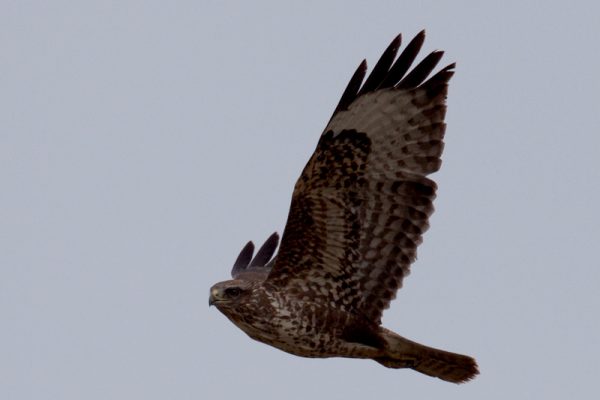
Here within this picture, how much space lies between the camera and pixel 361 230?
41.7 feet

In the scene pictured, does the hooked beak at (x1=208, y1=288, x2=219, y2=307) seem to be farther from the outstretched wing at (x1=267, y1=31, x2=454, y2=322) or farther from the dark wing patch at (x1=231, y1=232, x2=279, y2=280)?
the dark wing patch at (x1=231, y1=232, x2=279, y2=280)

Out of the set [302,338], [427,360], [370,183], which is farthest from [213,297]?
[427,360]

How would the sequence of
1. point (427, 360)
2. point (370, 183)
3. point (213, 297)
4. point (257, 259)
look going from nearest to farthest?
point (370, 183), point (213, 297), point (427, 360), point (257, 259)

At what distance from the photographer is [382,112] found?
12562 mm

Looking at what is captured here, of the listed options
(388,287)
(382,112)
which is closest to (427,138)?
(382,112)

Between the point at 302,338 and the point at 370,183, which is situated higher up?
the point at 370,183

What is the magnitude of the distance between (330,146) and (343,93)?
417mm

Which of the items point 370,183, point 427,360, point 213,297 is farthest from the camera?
point 427,360

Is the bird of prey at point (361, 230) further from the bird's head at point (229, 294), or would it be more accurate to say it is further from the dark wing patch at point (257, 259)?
the dark wing patch at point (257, 259)

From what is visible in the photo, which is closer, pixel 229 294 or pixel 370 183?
pixel 370 183

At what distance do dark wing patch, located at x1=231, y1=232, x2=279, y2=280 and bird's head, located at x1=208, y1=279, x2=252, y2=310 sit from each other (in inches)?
72.7

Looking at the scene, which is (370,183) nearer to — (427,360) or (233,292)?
(233,292)

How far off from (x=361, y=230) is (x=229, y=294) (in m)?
1.14

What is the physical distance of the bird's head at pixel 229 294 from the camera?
12719 mm
